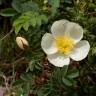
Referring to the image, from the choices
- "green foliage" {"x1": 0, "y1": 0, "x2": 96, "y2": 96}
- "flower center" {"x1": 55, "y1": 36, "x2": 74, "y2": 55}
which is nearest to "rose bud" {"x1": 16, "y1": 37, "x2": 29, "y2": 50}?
"green foliage" {"x1": 0, "y1": 0, "x2": 96, "y2": 96}

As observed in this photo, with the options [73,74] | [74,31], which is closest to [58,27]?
[74,31]

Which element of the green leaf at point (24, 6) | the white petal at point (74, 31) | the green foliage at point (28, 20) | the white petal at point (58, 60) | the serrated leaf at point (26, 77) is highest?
the green leaf at point (24, 6)

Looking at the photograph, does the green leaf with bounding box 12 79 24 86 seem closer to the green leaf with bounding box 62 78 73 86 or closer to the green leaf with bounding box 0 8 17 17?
the green leaf with bounding box 62 78 73 86

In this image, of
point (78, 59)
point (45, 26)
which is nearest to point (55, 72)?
point (78, 59)

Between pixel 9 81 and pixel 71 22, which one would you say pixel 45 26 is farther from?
pixel 9 81

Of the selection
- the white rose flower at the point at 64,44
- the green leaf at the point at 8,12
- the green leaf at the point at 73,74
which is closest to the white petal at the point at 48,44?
the white rose flower at the point at 64,44

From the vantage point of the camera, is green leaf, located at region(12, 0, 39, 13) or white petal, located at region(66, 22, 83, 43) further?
green leaf, located at region(12, 0, 39, 13)

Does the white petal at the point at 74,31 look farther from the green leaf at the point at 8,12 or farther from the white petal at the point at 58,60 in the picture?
the green leaf at the point at 8,12
